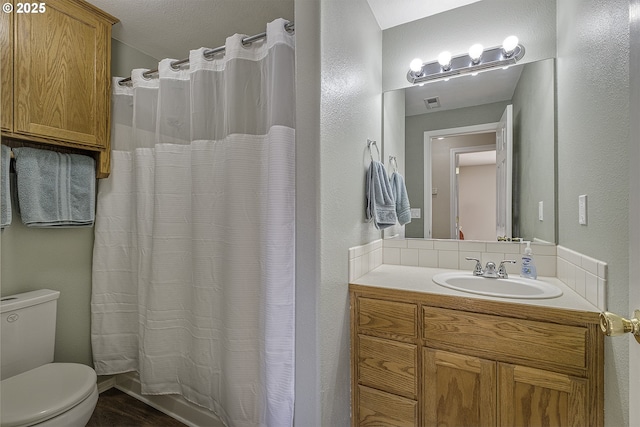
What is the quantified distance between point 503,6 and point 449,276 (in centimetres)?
158

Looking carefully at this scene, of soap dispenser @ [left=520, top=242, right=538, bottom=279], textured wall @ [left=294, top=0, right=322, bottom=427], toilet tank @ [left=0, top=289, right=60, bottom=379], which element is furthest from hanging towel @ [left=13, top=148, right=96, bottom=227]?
soap dispenser @ [left=520, top=242, right=538, bottom=279]

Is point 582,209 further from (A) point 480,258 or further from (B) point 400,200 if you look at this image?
(B) point 400,200

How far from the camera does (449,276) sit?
4.99 ft

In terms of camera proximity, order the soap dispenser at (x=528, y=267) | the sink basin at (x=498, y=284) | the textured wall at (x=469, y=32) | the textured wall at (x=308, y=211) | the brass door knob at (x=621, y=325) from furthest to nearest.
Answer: the textured wall at (x=469, y=32), the soap dispenser at (x=528, y=267), the sink basin at (x=498, y=284), the textured wall at (x=308, y=211), the brass door knob at (x=621, y=325)

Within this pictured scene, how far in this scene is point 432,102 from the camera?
6.05 feet

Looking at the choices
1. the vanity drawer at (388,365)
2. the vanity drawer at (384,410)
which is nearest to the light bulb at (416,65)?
the vanity drawer at (388,365)

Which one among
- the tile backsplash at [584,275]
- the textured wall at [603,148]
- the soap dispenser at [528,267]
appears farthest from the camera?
the soap dispenser at [528,267]

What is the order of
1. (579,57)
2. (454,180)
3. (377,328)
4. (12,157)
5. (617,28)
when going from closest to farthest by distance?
(617,28), (579,57), (377,328), (12,157), (454,180)

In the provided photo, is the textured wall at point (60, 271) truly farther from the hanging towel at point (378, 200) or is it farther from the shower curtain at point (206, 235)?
the hanging towel at point (378, 200)

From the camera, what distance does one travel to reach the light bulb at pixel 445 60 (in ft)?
5.75

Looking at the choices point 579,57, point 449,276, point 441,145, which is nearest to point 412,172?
point 441,145

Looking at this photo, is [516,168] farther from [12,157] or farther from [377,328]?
[12,157]

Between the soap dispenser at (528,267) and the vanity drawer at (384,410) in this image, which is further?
the soap dispenser at (528,267)

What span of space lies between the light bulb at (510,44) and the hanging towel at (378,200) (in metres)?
0.94
